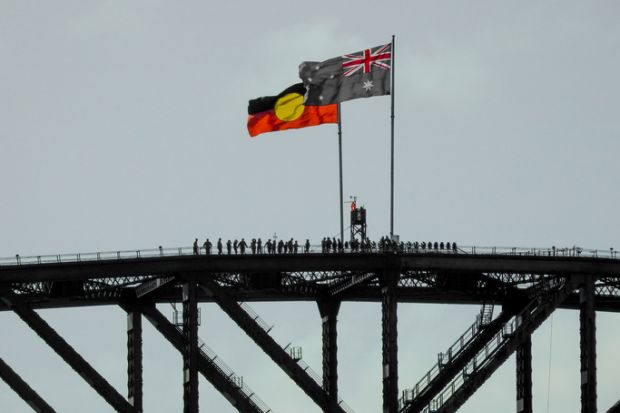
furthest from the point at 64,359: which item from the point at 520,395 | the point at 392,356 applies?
the point at 520,395

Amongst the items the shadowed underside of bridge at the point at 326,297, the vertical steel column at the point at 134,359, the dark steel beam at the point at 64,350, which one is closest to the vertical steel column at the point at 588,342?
the shadowed underside of bridge at the point at 326,297

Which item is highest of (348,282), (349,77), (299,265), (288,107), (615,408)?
(349,77)

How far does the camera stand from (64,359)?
154m

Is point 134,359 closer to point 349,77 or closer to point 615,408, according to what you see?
point 349,77

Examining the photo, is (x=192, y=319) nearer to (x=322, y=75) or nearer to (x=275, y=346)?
(x=275, y=346)

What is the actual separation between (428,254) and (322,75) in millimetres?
12721

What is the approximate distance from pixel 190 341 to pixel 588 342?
80.0 feet

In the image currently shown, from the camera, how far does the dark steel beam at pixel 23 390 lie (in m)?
153

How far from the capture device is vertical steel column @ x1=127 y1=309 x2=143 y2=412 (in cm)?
16275

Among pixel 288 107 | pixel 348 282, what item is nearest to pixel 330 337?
pixel 348 282

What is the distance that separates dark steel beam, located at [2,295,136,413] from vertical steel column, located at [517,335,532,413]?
2602 cm

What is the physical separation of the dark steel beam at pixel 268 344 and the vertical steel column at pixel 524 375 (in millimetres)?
14982

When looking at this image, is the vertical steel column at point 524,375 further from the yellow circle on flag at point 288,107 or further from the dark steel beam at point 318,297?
the yellow circle on flag at point 288,107

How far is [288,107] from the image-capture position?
162 m
